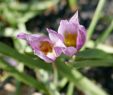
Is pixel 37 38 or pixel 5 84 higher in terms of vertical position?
pixel 37 38

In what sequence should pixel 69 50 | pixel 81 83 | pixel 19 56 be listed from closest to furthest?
pixel 69 50 < pixel 19 56 < pixel 81 83

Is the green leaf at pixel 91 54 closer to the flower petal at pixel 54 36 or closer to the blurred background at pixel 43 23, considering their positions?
the flower petal at pixel 54 36

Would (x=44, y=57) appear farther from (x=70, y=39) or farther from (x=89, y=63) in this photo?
(x=89, y=63)

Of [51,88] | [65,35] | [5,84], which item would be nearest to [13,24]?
[5,84]

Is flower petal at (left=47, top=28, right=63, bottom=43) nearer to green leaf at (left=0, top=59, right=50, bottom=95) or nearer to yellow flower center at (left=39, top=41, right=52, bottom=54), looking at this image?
yellow flower center at (left=39, top=41, right=52, bottom=54)

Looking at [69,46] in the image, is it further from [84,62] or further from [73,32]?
[84,62]

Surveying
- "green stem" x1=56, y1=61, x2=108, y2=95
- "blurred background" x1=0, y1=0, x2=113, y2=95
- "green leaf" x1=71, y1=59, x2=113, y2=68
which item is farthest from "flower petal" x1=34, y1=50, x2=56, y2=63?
"blurred background" x1=0, y1=0, x2=113, y2=95

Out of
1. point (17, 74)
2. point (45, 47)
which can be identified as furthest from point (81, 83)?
point (45, 47)

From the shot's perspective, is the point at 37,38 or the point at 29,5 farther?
the point at 29,5
